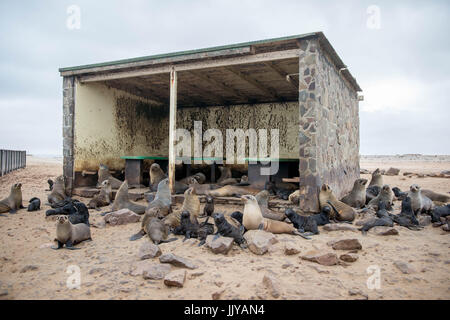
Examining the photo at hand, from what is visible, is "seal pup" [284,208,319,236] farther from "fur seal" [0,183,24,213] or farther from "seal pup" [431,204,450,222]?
"fur seal" [0,183,24,213]

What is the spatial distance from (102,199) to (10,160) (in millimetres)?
14481

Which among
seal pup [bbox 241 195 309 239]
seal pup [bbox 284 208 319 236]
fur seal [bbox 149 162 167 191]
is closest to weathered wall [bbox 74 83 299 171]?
fur seal [bbox 149 162 167 191]

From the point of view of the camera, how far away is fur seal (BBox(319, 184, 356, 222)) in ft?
24.0

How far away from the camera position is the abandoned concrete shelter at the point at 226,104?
7594 mm

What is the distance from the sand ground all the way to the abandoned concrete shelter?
2.73 meters

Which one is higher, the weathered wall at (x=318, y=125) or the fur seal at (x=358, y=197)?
the weathered wall at (x=318, y=125)

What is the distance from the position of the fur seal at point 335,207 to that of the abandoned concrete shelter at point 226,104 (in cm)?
18

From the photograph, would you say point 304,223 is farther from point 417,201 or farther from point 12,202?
point 12,202

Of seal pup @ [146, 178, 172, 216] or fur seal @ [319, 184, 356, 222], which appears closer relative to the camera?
fur seal @ [319, 184, 356, 222]

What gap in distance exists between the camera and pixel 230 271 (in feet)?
13.7

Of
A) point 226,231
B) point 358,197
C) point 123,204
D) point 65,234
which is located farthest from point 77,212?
point 358,197

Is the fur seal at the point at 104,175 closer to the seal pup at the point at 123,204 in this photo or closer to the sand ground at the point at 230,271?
the seal pup at the point at 123,204

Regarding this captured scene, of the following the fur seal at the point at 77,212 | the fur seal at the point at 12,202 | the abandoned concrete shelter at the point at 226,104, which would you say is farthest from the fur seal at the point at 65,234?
the abandoned concrete shelter at the point at 226,104
